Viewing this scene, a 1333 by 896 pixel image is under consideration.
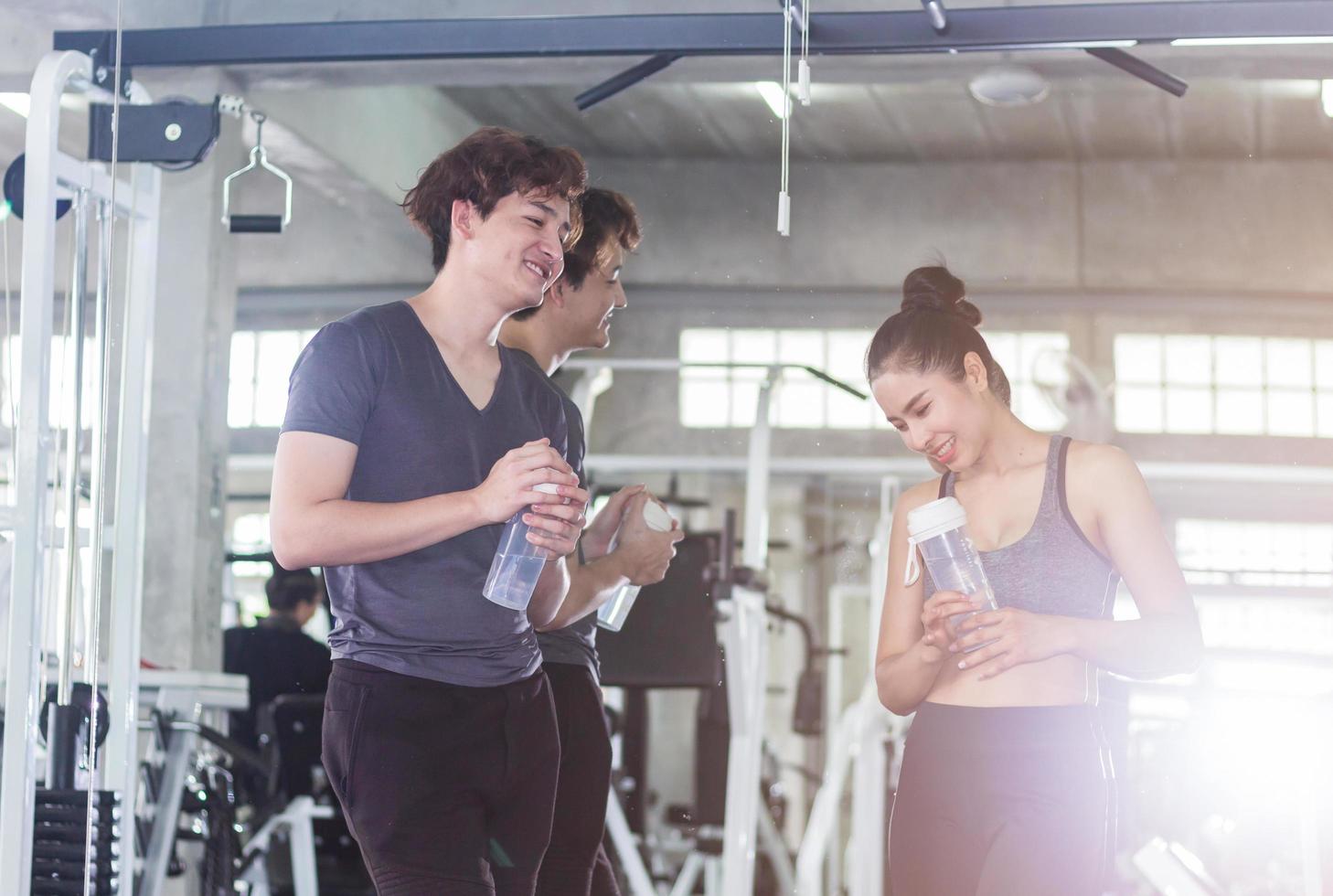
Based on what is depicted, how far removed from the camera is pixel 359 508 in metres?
1.37

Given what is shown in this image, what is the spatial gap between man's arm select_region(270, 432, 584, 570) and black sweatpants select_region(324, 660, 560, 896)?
5.4 inches

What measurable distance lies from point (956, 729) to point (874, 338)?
516 mm

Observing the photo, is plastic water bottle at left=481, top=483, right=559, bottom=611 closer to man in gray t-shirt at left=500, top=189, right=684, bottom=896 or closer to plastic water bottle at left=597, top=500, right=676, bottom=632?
man in gray t-shirt at left=500, top=189, right=684, bottom=896

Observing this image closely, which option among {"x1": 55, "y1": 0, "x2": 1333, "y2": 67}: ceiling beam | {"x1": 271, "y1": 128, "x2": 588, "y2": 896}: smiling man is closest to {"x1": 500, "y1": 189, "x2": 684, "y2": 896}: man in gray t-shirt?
{"x1": 271, "y1": 128, "x2": 588, "y2": 896}: smiling man

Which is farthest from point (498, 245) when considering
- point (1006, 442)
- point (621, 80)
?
point (621, 80)

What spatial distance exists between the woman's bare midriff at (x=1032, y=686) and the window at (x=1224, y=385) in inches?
78.4

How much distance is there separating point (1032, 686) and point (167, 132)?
5.57 ft

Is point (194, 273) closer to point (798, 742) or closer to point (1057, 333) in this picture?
point (1057, 333)

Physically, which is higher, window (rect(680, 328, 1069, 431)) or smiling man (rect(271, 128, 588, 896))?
window (rect(680, 328, 1069, 431))

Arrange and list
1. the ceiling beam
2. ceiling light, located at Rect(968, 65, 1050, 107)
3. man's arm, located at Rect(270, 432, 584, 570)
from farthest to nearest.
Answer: ceiling light, located at Rect(968, 65, 1050, 107) → the ceiling beam → man's arm, located at Rect(270, 432, 584, 570)

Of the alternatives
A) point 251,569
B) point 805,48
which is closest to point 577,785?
point 805,48

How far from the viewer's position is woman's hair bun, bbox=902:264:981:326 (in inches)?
71.2

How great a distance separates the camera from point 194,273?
3.67 meters

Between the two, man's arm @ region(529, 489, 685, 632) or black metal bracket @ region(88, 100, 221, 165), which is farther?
black metal bracket @ region(88, 100, 221, 165)
